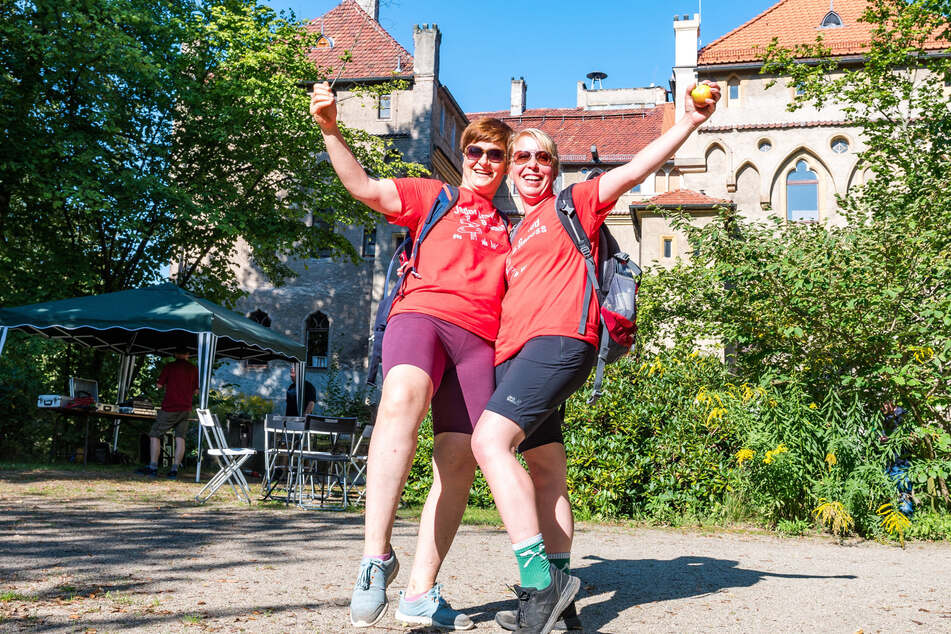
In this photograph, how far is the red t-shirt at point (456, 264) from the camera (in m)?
3.43

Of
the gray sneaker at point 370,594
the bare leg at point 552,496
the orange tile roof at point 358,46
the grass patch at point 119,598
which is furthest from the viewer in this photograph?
the orange tile roof at point 358,46

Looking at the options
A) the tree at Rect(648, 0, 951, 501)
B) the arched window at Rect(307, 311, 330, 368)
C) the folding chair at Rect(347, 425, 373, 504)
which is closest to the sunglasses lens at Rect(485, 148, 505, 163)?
the folding chair at Rect(347, 425, 373, 504)

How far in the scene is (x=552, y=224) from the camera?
3613 mm

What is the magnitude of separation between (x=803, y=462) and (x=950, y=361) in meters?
1.95

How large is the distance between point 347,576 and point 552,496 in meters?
1.67

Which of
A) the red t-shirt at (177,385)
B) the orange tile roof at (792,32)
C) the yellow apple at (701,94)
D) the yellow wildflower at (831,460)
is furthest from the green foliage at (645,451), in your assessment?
the orange tile roof at (792,32)

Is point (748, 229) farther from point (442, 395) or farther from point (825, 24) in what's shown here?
point (825, 24)

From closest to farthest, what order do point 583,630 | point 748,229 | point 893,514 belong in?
point 583,630
point 893,514
point 748,229

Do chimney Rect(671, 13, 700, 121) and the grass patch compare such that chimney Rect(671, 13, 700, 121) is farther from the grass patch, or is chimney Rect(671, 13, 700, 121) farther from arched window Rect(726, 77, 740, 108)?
the grass patch

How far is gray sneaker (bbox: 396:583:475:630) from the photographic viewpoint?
128 inches

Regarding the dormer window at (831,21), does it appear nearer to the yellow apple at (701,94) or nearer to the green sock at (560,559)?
the yellow apple at (701,94)

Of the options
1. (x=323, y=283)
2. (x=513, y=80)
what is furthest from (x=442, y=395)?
(x=513, y=80)

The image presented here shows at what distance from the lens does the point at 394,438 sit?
10.7 feet

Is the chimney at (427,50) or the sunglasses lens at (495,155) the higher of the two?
the chimney at (427,50)
